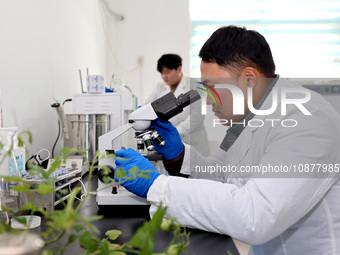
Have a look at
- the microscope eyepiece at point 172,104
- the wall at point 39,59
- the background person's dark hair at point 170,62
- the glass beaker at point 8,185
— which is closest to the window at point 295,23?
the background person's dark hair at point 170,62

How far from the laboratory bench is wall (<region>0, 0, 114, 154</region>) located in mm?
646

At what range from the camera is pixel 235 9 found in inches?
136

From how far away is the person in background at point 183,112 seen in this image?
2848 millimetres

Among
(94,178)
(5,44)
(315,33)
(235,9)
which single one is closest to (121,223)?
(94,178)

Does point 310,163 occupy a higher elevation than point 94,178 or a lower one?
higher

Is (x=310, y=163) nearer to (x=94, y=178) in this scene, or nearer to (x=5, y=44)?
(x=94, y=178)

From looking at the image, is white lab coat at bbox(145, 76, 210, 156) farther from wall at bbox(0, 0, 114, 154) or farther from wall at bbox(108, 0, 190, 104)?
wall at bbox(0, 0, 114, 154)

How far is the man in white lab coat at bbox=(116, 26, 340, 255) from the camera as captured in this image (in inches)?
29.8

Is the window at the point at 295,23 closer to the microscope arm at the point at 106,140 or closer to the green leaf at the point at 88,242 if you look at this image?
the microscope arm at the point at 106,140

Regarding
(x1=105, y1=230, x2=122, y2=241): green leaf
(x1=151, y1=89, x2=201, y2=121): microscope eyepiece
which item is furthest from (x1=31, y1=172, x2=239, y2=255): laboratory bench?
(x1=151, y1=89, x2=201, y2=121): microscope eyepiece

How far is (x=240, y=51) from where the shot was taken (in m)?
1.05

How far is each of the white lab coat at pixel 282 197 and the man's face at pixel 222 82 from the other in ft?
0.62

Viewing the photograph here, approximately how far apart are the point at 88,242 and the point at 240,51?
0.85 metres

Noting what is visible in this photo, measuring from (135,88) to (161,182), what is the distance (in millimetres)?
2864
